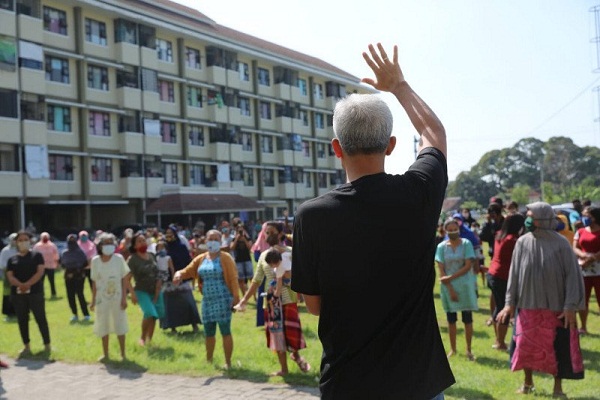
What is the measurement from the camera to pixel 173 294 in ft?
37.8

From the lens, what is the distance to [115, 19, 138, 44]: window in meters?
40.1

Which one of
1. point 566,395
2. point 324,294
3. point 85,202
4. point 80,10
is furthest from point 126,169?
point 324,294

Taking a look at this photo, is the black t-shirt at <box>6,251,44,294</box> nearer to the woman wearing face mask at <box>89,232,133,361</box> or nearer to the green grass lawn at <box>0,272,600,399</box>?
the woman wearing face mask at <box>89,232,133,361</box>

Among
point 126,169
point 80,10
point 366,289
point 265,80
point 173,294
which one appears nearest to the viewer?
point 366,289

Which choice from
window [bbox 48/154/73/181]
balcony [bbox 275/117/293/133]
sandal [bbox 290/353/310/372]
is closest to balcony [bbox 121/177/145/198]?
window [bbox 48/154/73/181]

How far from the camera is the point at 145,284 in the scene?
424 inches

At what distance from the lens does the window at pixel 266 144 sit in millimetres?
54312

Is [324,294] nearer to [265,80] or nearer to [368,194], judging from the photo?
[368,194]

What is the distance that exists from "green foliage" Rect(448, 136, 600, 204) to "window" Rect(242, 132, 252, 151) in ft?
160

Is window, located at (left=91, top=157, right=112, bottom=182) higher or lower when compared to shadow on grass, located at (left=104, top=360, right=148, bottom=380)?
higher

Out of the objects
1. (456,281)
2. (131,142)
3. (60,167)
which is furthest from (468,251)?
(131,142)

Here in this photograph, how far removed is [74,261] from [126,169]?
27863mm

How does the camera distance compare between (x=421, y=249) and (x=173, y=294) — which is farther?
(x=173, y=294)

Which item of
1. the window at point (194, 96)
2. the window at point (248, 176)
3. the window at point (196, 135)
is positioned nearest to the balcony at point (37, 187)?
the window at point (196, 135)
